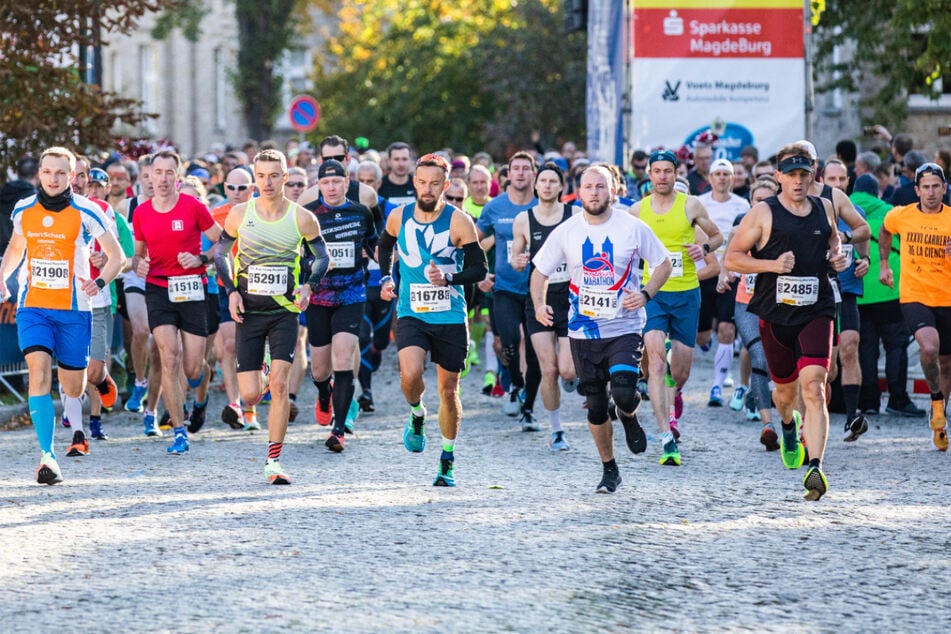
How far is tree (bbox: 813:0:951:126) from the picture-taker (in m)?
20.4

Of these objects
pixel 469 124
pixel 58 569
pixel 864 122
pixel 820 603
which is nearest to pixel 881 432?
pixel 820 603

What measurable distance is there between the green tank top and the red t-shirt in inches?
60.7

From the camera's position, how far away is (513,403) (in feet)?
48.6

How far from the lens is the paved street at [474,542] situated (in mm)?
7055

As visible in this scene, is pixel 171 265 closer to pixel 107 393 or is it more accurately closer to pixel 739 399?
pixel 107 393

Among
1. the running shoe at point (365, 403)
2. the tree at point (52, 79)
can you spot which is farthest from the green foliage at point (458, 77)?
the running shoe at point (365, 403)

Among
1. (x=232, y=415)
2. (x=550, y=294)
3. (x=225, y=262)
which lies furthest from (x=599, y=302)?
(x=232, y=415)

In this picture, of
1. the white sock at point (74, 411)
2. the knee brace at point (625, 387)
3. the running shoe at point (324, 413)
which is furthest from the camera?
the running shoe at point (324, 413)

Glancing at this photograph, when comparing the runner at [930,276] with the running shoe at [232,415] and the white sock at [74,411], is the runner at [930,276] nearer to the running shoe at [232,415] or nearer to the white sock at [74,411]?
the running shoe at [232,415]

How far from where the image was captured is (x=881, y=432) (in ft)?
44.8

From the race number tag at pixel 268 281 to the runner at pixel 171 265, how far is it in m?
1.57

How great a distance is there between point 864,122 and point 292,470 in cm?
2664

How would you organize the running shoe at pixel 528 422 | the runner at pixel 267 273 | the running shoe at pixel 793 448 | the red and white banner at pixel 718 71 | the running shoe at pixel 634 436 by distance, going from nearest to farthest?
the running shoe at pixel 634 436 → the runner at pixel 267 273 → the running shoe at pixel 793 448 → the running shoe at pixel 528 422 → the red and white banner at pixel 718 71

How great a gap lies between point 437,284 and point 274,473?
144 centimetres
